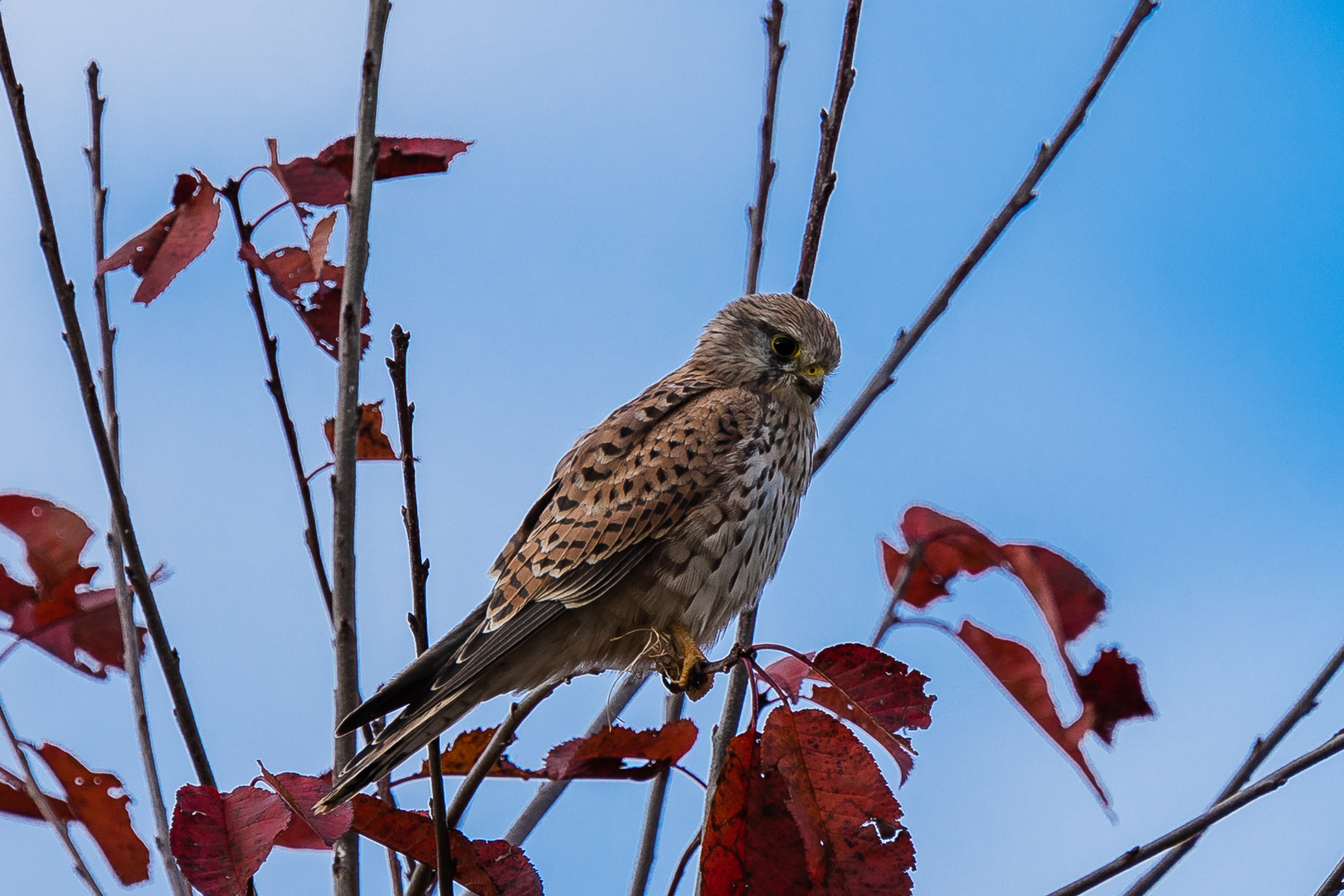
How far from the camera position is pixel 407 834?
1616 mm

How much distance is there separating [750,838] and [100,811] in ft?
3.39

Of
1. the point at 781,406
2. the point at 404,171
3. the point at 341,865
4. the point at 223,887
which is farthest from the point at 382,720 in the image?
the point at 781,406

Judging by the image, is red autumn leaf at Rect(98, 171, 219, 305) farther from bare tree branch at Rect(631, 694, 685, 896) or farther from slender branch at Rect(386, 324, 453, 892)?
bare tree branch at Rect(631, 694, 685, 896)

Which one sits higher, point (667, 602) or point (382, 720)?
point (667, 602)

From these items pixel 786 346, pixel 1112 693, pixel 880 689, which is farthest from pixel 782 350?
pixel 880 689

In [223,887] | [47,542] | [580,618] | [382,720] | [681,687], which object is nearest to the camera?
[223,887]

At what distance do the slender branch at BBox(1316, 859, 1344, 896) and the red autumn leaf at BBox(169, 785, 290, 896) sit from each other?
1.26 meters

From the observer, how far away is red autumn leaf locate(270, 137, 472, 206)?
6.48 ft

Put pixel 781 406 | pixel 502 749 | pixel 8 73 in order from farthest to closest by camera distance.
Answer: pixel 781 406 < pixel 8 73 < pixel 502 749

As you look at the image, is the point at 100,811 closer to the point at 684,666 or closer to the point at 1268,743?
the point at 684,666

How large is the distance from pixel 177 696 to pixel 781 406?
1.49 m

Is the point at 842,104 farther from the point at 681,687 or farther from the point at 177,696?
the point at 177,696

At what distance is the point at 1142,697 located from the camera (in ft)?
5.88

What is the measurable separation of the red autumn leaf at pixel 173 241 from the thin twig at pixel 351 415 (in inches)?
12.1
